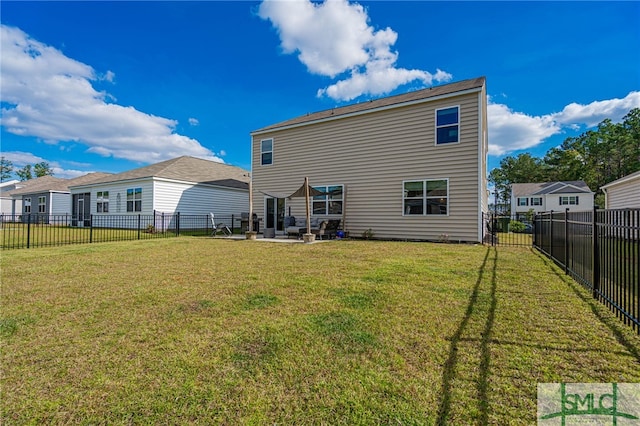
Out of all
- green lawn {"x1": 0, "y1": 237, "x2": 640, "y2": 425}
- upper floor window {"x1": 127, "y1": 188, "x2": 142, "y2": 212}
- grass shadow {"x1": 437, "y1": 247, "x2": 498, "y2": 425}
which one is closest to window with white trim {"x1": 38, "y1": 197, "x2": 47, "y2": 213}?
upper floor window {"x1": 127, "y1": 188, "x2": 142, "y2": 212}

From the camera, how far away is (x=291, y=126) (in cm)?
1426

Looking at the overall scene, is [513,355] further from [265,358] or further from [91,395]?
[91,395]

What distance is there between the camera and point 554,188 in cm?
3528

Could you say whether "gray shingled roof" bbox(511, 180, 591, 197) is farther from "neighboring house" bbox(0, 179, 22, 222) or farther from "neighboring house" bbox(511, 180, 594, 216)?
"neighboring house" bbox(0, 179, 22, 222)

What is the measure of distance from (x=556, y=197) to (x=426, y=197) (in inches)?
1372

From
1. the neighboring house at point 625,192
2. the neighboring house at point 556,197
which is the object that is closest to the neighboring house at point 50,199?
the neighboring house at point 625,192

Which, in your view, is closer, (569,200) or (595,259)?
(595,259)

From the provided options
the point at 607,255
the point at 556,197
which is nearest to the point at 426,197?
the point at 607,255

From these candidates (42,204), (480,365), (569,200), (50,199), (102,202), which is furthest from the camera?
(569,200)

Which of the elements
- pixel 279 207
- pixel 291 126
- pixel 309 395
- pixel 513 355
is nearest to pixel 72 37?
pixel 291 126

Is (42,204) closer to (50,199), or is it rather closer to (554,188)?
(50,199)

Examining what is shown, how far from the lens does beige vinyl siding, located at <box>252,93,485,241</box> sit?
10.4 meters

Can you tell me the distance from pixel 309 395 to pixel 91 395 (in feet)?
4.96

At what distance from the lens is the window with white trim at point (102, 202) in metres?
20.3
